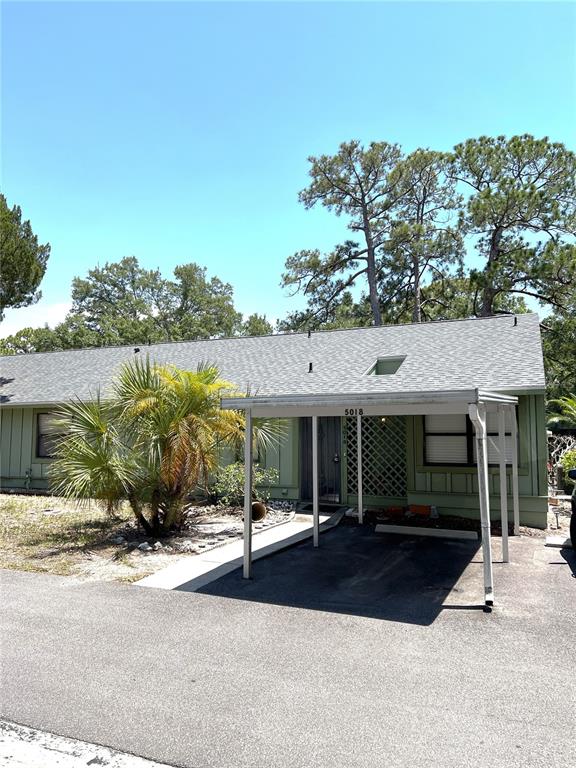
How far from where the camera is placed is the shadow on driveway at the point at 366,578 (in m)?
5.76

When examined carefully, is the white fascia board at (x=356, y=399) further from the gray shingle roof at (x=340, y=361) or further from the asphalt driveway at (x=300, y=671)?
the gray shingle roof at (x=340, y=361)

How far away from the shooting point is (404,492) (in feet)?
38.1

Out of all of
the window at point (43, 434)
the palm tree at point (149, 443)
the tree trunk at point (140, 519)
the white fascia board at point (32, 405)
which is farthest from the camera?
the window at point (43, 434)

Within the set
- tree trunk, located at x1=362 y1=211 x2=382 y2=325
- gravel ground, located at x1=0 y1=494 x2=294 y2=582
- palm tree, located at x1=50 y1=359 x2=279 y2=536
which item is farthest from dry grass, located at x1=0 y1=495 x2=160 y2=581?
tree trunk, located at x1=362 y1=211 x2=382 y2=325

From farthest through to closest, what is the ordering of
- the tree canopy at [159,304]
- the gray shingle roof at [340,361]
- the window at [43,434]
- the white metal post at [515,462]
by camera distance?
1. the tree canopy at [159,304]
2. the window at [43,434]
3. the gray shingle roof at [340,361]
4. the white metal post at [515,462]

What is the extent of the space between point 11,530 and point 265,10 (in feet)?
35.6

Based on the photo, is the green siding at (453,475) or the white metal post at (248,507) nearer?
the white metal post at (248,507)

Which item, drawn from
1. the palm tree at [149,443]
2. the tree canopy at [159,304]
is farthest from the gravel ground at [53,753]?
the tree canopy at [159,304]

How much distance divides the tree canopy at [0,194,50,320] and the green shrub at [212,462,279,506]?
12060 mm

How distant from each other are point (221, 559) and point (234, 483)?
397 cm

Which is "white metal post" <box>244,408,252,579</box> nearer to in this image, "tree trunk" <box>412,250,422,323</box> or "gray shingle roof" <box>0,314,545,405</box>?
"gray shingle roof" <box>0,314,545,405</box>

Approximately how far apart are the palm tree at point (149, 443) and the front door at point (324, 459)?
11.9 ft

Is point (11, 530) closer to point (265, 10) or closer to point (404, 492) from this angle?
point (404, 492)

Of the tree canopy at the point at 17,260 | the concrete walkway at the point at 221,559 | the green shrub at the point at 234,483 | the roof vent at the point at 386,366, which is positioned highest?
the tree canopy at the point at 17,260
